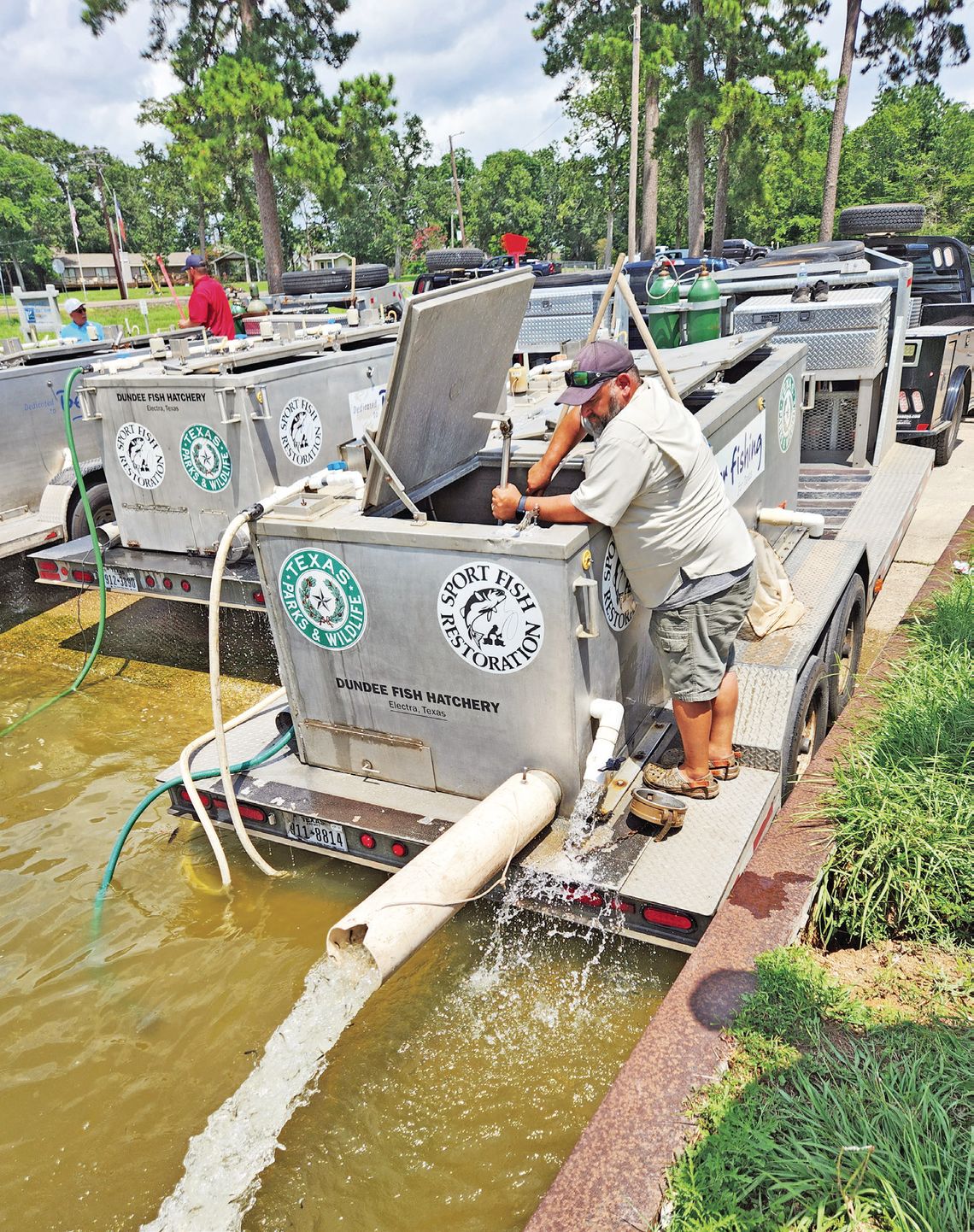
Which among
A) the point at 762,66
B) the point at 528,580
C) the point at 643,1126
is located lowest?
the point at 643,1126

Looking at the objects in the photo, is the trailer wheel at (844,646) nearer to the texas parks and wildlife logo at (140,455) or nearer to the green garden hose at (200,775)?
the green garden hose at (200,775)

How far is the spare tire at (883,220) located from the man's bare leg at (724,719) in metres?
12.2

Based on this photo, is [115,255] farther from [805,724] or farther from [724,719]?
[724,719]

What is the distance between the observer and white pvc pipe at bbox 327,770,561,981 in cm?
258

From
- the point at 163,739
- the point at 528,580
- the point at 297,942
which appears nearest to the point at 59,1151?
the point at 297,942

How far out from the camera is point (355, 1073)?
3.18 meters

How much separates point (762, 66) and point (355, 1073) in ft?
92.8

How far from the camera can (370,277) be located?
674 inches

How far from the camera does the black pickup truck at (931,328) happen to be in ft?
31.1

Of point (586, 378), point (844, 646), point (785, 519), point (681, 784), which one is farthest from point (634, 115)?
point (681, 784)

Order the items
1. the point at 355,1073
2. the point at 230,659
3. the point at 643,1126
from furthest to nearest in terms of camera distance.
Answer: the point at 230,659 < the point at 355,1073 < the point at 643,1126

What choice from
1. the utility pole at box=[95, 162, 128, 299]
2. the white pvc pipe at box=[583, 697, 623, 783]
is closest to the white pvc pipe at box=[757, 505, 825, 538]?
the white pvc pipe at box=[583, 697, 623, 783]

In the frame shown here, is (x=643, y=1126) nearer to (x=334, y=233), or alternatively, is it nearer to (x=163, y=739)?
(x=163, y=739)

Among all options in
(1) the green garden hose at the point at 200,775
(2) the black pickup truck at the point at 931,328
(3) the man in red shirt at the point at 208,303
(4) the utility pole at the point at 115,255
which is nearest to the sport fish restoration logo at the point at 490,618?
(1) the green garden hose at the point at 200,775
